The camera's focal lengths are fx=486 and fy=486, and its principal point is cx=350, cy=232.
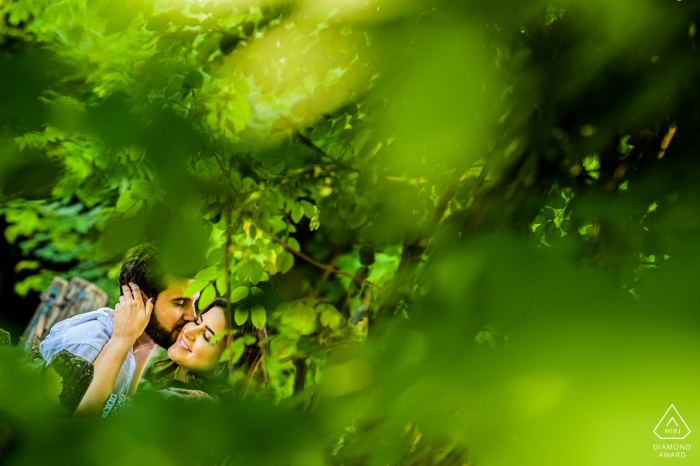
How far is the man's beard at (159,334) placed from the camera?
1609 mm

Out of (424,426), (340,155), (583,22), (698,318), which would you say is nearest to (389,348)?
(424,426)

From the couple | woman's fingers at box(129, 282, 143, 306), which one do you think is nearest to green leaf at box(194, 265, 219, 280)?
the couple

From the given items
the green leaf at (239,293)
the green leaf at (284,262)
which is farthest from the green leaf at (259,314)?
the green leaf at (284,262)

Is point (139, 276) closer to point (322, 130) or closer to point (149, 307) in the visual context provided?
point (149, 307)

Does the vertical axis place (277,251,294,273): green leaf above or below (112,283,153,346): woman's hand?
above

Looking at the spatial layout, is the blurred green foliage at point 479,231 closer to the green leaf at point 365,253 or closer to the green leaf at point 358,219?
the green leaf at point 358,219

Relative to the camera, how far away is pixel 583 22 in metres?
0.36

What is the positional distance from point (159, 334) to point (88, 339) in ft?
0.76

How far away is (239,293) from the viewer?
0.89m

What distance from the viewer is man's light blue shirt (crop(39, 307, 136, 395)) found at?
1.57 metres

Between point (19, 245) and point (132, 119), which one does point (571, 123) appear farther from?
point (19, 245)

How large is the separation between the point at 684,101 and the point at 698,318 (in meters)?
0.23

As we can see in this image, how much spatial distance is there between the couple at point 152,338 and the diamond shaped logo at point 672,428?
4.43 ft

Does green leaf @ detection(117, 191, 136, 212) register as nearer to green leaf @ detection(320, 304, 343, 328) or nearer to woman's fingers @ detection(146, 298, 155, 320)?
green leaf @ detection(320, 304, 343, 328)
